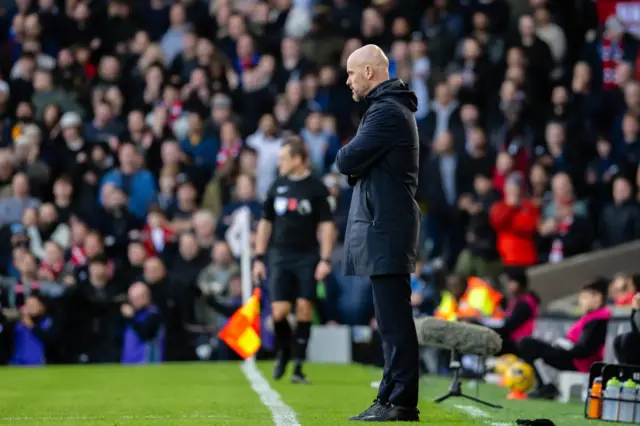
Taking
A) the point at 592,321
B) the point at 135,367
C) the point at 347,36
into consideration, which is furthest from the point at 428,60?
the point at 592,321

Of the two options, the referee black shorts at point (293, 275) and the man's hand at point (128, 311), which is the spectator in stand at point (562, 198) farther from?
the man's hand at point (128, 311)

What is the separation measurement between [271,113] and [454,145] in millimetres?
3067

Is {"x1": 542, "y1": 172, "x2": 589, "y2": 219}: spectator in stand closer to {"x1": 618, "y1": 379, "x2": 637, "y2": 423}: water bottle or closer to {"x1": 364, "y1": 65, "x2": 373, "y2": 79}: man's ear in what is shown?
{"x1": 618, "y1": 379, "x2": 637, "y2": 423}: water bottle

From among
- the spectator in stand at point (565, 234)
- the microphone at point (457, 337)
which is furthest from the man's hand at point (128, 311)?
the microphone at point (457, 337)

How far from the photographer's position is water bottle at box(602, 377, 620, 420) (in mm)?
9711

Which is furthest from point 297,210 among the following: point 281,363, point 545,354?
point 545,354

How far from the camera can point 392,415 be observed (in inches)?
318

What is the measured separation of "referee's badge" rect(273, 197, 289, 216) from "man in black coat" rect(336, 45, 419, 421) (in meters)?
5.04

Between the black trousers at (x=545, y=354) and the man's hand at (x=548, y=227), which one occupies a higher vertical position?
the man's hand at (x=548, y=227)

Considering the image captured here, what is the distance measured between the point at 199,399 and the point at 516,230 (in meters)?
7.98

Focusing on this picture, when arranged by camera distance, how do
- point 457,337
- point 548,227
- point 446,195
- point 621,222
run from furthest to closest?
point 446,195
point 548,227
point 621,222
point 457,337

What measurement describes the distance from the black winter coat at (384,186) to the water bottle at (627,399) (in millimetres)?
2354

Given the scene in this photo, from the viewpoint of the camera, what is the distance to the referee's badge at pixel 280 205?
525 inches

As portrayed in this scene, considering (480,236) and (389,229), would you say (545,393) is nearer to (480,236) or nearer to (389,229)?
(389,229)
